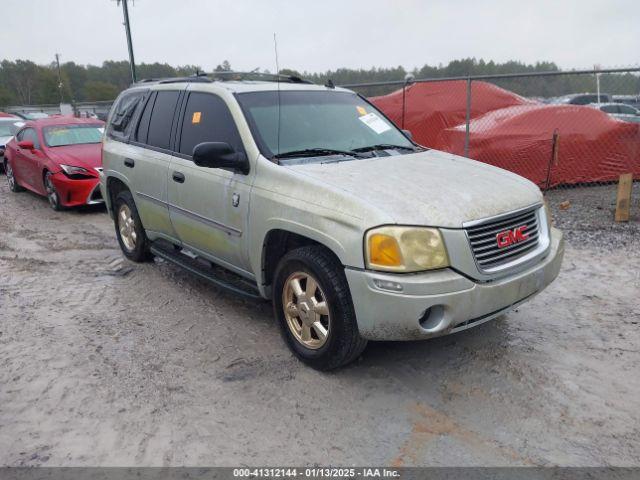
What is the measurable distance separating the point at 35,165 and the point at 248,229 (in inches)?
280

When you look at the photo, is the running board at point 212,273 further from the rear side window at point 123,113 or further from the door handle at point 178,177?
the rear side window at point 123,113

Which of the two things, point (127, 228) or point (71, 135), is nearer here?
point (127, 228)

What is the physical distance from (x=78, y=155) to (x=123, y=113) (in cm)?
350

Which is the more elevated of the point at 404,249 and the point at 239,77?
the point at 239,77

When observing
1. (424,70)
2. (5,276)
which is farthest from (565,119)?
(424,70)

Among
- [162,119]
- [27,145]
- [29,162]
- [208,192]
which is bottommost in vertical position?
[29,162]

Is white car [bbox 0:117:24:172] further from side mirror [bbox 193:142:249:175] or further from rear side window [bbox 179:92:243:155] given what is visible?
side mirror [bbox 193:142:249:175]

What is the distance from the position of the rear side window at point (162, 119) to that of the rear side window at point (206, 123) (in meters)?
0.26

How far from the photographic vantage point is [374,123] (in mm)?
4652

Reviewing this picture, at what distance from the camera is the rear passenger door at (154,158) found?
480 cm

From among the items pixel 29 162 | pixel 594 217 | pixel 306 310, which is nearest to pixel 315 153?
pixel 306 310

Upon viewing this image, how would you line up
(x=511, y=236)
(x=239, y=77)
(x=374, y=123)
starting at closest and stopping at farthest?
(x=511, y=236) → (x=374, y=123) → (x=239, y=77)

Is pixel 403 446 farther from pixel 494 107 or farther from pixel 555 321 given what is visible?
pixel 494 107

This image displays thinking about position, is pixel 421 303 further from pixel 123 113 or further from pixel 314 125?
pixel 123 113
